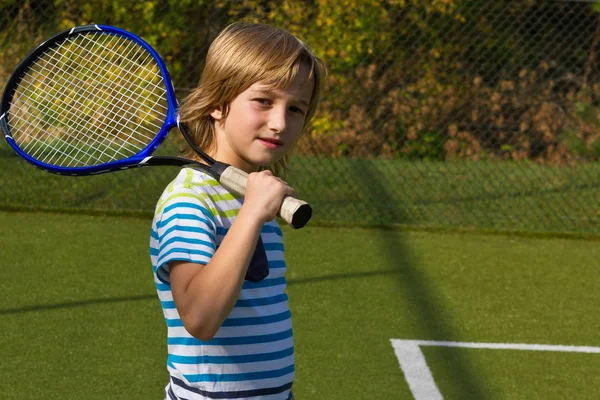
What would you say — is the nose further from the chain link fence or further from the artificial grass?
the chain link fence

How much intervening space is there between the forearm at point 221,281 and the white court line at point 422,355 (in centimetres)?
230

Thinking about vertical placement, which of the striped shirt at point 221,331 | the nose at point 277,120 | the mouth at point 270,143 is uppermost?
the nose at point 277,120

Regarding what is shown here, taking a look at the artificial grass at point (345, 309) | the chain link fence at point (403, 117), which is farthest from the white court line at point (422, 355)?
the chain link fence at point (403, 117)

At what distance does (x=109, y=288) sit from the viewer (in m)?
5.18

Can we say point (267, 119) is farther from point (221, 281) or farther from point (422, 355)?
point (422, 355)

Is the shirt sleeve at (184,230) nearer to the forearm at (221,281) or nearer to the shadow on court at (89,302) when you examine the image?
the forearm at (221,281)

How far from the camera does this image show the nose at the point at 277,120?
2.06 meters

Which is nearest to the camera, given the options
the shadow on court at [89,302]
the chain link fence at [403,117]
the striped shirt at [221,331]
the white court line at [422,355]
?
the striped shirt at [221,331]

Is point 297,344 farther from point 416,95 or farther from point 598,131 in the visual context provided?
point 598,131

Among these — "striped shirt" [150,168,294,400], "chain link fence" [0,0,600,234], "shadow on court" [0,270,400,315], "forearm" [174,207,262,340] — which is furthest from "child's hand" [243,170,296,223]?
"chain link fence" [0,0,600,234]

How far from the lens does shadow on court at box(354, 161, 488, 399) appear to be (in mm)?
4215

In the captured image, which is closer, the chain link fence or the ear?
the ear

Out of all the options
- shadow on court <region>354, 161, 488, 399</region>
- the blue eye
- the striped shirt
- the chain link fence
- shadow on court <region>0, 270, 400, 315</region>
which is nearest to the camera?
the striped shirt

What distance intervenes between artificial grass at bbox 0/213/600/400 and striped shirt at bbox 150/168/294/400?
1900 millimetres
